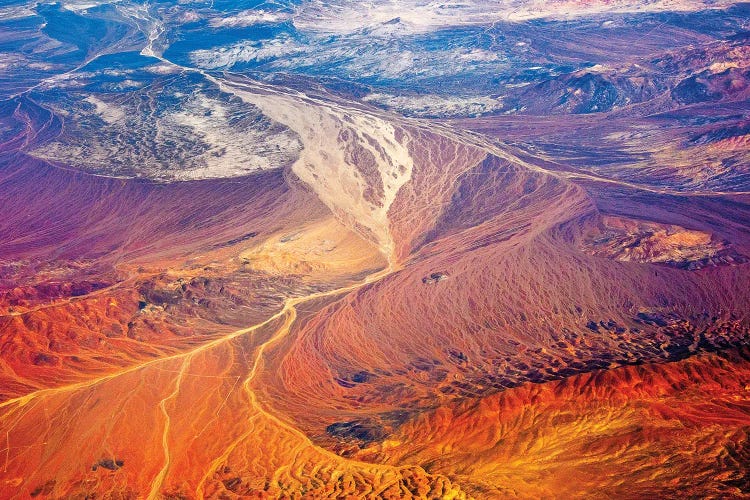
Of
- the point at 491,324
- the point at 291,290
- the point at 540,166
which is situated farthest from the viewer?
the point at 540,166

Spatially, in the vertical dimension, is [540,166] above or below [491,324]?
above

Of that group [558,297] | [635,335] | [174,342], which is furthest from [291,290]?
[635,335]

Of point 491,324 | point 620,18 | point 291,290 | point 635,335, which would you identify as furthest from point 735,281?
point 620,18

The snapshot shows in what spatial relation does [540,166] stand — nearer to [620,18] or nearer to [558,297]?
[558,297]

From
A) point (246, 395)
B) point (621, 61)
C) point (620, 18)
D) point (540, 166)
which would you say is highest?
point (620, 18)

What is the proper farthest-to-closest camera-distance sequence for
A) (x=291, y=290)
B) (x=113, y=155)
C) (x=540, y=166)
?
(x=113, y=155) < (x=540, y=166) < (x=291, y=290)

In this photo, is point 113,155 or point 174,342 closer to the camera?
point 174,342
